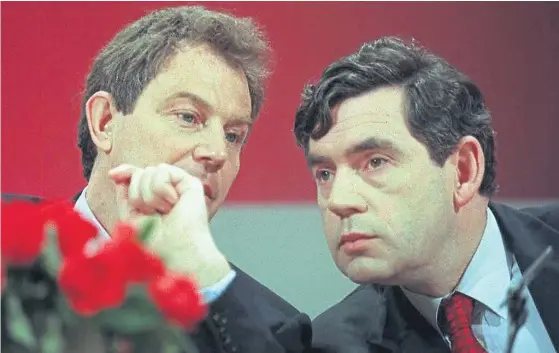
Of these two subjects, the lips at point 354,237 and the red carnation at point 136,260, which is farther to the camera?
the lips at point 354,237

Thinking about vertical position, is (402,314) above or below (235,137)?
below

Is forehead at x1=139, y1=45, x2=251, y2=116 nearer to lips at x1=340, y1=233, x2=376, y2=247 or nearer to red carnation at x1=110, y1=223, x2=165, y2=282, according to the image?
lips at x1=340, y1=233, x2=376, y2=247

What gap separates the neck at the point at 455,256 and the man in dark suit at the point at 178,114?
8.7 inches

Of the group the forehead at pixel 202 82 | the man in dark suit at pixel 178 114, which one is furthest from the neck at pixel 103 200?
the forehead at pixel 202 82

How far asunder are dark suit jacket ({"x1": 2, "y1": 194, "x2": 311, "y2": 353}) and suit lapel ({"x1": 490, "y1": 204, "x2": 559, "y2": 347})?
41cm

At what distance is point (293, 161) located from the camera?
181 centimetres

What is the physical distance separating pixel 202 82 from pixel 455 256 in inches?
19.0

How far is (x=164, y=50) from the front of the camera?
1457 millimetres

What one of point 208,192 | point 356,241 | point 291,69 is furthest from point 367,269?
point 291,69

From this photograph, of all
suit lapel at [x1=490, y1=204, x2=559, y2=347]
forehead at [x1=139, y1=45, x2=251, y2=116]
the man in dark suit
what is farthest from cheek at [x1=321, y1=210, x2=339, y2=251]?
suit lapel at [x1=490, y1=204, x2=559, y2=347]

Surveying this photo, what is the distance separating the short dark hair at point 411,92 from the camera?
142 centimetres

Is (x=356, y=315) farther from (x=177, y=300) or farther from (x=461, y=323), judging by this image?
(x=177, y=300)

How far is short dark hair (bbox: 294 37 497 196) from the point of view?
4.67ft

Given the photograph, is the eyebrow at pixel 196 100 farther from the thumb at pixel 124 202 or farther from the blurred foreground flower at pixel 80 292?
the blurred foreground flower at pixel 80 292
